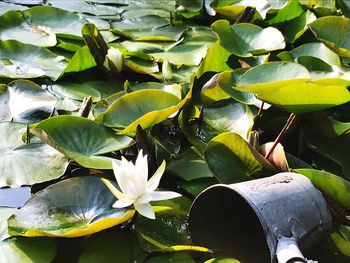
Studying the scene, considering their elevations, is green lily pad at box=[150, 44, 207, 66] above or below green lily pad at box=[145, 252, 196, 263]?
above

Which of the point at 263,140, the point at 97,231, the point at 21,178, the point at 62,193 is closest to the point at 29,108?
the point at 21,178

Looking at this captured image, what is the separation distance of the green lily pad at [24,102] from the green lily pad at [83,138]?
0.19m

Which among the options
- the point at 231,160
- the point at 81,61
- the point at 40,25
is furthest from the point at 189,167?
the point at 40,25

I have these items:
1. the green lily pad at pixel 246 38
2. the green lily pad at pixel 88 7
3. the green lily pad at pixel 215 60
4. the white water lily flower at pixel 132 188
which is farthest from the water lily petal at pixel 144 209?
the green lily pad at pixel 88 7

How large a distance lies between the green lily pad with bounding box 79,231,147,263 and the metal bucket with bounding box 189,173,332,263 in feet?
0.54

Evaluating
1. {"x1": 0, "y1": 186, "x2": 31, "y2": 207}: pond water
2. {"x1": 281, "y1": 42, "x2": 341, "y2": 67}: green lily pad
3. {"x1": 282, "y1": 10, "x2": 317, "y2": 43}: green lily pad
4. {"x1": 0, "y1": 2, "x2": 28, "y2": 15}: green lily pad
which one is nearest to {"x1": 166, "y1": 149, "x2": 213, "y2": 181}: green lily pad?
{"x1": 0, "y1": 186, "x2": 31, "y2": 207}: pond water

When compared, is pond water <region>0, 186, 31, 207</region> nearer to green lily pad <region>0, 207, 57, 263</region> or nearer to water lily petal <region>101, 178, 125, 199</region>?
green lily pad <region>0, 207, 57, 263</region>

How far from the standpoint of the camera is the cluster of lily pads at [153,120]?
1.34m

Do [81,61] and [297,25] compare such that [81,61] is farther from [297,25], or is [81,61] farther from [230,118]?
[297,25]

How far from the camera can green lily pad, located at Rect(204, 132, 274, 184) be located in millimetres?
1545

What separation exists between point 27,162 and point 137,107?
0.40 metres

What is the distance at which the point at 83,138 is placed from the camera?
161 cm

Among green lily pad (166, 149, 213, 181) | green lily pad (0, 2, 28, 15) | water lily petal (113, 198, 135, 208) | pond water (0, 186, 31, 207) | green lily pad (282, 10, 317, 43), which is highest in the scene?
water lily petal (113, 198, 135, 208)

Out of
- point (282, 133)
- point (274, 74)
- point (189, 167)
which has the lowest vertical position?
point (189, 167)
